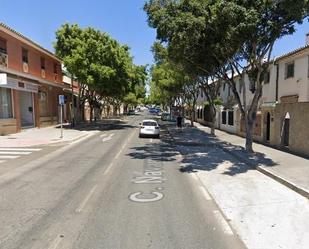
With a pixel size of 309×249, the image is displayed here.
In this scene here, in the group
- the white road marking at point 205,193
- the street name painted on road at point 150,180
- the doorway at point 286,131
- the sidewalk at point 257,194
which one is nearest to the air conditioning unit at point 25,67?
the sidewalk at point 257,194

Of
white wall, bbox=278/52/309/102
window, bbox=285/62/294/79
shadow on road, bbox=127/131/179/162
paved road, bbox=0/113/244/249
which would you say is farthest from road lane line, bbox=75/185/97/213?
window, bbox=285/62/294/79

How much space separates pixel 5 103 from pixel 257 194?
2243cm

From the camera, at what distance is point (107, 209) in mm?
7680

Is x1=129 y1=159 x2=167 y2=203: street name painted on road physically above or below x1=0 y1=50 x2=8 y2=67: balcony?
below

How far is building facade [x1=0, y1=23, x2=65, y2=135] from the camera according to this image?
26156 mm

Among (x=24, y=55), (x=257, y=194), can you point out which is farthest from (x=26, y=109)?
(x=257, y=194)

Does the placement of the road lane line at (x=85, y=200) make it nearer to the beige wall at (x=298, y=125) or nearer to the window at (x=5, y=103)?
the beige wall at (x=298, y=125)

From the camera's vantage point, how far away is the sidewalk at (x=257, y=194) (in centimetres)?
618

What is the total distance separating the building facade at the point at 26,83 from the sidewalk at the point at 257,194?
1495 centimetres

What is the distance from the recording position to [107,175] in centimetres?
1160

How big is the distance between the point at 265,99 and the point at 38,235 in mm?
21079

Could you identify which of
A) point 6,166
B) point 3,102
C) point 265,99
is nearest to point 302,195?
point 6,166

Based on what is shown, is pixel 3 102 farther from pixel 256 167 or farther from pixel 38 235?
pixel 38 235

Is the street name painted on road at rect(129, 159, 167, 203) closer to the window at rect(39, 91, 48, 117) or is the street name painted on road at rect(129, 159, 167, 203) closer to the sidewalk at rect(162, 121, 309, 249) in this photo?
the sidewalk at rect(162, 121, 309, 249)
